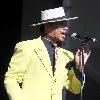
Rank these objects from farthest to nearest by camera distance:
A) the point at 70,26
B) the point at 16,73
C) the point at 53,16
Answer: the point at 70,26 < the point at 53,16 < the point at 16,73

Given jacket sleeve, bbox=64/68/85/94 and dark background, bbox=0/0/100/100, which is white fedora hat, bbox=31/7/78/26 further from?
dark background, bbox=0/0/100/100

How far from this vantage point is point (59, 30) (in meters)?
4.45

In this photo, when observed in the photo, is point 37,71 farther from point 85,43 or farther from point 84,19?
point 84,19

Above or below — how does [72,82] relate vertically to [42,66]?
below

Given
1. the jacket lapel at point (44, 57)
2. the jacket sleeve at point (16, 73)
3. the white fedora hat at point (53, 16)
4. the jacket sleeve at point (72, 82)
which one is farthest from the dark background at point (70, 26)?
the jacket sleeve at point (16, 73)

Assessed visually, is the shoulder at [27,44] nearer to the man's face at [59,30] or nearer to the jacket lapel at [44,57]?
the jacket lapel at [44,57]

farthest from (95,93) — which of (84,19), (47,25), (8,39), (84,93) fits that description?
(47,25)

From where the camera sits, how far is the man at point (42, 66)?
14.2 feet

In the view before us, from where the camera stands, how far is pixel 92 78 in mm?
6645

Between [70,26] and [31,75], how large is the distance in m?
2.47

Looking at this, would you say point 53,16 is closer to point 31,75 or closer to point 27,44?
point 27,44

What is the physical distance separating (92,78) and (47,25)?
88.8 inches

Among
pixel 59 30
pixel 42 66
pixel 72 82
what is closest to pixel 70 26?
pixel 72 82

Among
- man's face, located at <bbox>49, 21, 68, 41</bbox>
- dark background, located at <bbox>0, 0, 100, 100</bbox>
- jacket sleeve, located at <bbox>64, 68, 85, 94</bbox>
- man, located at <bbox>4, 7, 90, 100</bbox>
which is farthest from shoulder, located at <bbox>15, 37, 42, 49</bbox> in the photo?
dark background, located at <bbox>0, 0, 100, 100</bbox>
